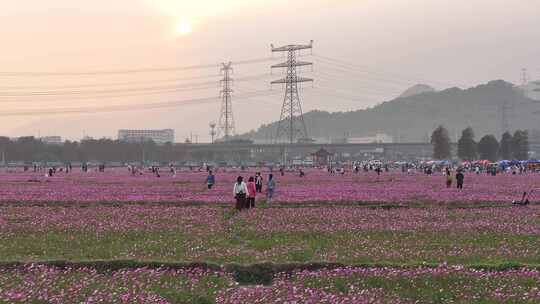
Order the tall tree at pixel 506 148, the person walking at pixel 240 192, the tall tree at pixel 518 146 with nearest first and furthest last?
the person walking at pixel 240 192 → the tall tree at pixel 518 146 → the tall tree at pixel 506 148

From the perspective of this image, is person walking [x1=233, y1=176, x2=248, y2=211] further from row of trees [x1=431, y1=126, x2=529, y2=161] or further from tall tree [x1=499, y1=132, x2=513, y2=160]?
tall tree [x1=499, y1=132, x2=513, y2=160]

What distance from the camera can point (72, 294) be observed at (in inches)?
446

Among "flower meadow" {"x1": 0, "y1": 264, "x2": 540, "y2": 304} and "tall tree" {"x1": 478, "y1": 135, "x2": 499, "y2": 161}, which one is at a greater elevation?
"tall tree" {"x1": 478, "y1": 135, "x2": 499, "y2": 161}

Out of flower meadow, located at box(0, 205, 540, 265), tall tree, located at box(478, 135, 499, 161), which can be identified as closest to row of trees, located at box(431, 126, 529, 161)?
tall tree, located at box(478, 135, 499, 161)

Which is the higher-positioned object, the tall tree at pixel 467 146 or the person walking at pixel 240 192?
the tall tree at pixel 467 146

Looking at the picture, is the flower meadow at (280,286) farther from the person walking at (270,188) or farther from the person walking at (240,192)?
the person walking at (270,188)

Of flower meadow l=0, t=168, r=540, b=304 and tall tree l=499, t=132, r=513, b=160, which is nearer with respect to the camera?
flower meadow l=0, t=168, r=540, b=304

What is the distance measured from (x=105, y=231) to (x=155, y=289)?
9584mm

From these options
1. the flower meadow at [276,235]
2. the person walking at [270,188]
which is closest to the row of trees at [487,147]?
the person walking at [270,188]

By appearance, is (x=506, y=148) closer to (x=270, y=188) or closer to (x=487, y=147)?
(x=487, y=147)

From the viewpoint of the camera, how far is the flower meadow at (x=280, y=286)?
11.0 meters

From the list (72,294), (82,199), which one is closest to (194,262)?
(72,294)

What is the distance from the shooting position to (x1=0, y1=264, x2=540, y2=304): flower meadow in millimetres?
10977

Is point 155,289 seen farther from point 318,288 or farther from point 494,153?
point 494,153
